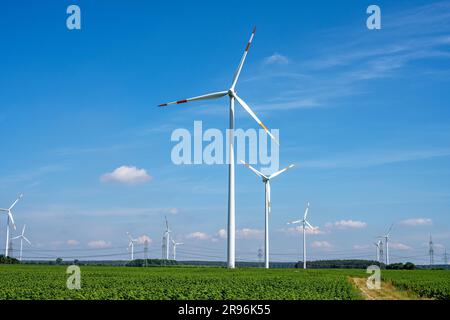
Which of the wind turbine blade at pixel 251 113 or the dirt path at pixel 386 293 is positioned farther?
the wind turbine blade at pixel 251 113

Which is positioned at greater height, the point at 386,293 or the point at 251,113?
the point at 251,113

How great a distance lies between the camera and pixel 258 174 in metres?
93.7

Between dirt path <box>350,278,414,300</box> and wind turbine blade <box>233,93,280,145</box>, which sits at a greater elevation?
wind turbine blade <box>233,93,280,145</box>

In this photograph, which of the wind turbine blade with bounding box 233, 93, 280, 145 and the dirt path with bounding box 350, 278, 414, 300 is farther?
the wind turbine blade with bounding box 233, 93, 280, 145

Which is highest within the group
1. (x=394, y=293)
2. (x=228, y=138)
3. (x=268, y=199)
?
(x=228, y=138)

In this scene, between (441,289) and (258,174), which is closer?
(441,289)

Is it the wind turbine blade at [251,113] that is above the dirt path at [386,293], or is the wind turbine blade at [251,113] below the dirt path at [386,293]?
above
